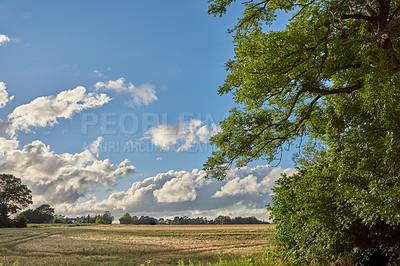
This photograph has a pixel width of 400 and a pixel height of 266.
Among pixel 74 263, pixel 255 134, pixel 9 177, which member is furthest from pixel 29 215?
pixel 255 134

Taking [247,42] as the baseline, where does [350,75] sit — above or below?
below

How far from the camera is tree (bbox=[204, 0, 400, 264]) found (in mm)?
7762

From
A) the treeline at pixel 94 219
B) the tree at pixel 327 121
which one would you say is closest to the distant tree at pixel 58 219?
the treeline at pixel 94 219

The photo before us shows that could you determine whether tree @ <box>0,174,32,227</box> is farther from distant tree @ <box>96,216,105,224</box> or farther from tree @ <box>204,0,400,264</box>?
tree @ <box>204,0,400,264</box>

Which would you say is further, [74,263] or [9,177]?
[9,177]

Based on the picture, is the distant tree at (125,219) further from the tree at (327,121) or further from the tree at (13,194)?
the tree at (327,121)

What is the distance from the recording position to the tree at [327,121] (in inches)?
306

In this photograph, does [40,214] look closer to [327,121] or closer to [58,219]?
[58,219]

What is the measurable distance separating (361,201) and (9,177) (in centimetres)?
9952

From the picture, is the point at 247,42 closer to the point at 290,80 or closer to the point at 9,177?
the point at 290,80

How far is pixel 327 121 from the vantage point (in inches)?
485

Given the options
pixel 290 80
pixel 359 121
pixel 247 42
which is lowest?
pixel 359 121

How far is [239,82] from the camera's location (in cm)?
1254

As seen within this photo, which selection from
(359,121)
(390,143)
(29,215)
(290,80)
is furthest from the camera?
(29,215)
